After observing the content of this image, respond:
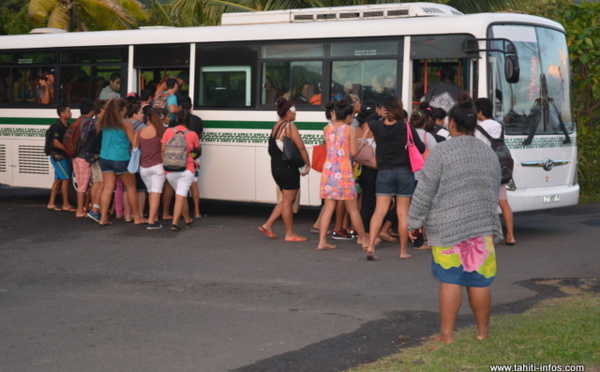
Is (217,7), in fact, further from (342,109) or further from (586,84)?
(342,109)

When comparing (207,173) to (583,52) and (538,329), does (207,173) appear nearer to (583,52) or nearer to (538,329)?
(583,52)

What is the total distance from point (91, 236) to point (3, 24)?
95.1 ft

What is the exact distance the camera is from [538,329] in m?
7.45

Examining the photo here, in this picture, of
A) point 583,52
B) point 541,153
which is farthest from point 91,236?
point 583,52

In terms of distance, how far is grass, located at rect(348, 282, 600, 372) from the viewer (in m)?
6.43

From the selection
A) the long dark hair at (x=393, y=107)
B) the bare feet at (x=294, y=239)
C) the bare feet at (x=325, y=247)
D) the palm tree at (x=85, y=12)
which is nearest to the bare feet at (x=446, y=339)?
the long dark hair at (x=393, y=107)

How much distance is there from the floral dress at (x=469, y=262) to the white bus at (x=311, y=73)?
6185 mm

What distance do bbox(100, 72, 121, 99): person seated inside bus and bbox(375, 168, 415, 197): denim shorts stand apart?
6624mm

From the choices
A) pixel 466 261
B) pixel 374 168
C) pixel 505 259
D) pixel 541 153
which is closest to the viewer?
pixel 466 261

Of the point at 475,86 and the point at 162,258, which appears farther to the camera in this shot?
the point at 475,86

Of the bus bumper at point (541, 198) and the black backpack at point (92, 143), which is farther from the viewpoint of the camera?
the black backpack at point (92, 143)

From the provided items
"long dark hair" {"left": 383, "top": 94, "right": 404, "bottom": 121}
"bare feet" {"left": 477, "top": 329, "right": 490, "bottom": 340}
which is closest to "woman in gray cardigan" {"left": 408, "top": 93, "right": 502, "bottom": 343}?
"bare feet" {"left": 477, "top": 329, "right": 490, "bottom": 340}

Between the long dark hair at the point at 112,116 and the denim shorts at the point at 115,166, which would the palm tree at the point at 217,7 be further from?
the denim shorts at the point at 115,166

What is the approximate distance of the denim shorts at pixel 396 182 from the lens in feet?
37.0
